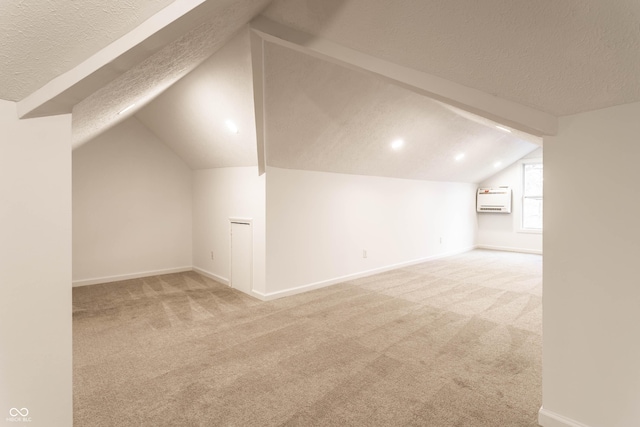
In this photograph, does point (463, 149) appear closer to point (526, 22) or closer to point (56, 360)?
point (526, 22)

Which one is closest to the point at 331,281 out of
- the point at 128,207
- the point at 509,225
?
the point at 128,207

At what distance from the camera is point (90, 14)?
0.87 m

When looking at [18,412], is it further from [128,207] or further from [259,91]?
[128,207]

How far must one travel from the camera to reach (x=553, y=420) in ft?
6.00

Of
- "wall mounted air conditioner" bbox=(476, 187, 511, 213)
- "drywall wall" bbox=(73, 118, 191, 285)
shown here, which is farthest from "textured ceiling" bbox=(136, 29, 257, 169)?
"wall mounted air conditioner" bbox=(476, 187, 511, 213)

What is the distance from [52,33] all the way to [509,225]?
9.52 metres

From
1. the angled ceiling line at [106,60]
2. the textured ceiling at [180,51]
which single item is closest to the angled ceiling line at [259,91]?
the textured ceiling at [180,51]

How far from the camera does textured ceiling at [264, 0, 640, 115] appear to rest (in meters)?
1.26

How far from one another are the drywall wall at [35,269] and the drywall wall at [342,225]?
295 centimetres

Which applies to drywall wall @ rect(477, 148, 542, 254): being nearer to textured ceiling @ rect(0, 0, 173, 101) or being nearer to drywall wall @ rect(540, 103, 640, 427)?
drywall wall @ rect(540, 103, 640, 427)

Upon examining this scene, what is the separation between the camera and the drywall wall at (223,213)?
4285mm

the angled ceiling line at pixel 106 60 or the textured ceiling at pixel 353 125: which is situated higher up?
the textured ceiling at pixel 353 125

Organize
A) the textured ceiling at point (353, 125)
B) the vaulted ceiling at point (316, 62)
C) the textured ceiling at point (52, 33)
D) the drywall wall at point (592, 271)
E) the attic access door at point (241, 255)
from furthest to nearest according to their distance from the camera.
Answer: the attic access door at point (241, 255)
the textured ceiling at point (353, 125)
the drywall wall at point (592, 271)
the vaulted ceiling at point (316, 62)
the textured ceiling at point (52, 33)

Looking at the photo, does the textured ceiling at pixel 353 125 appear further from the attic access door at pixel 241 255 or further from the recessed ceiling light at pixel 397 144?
the attic access door at pixel 241 255
